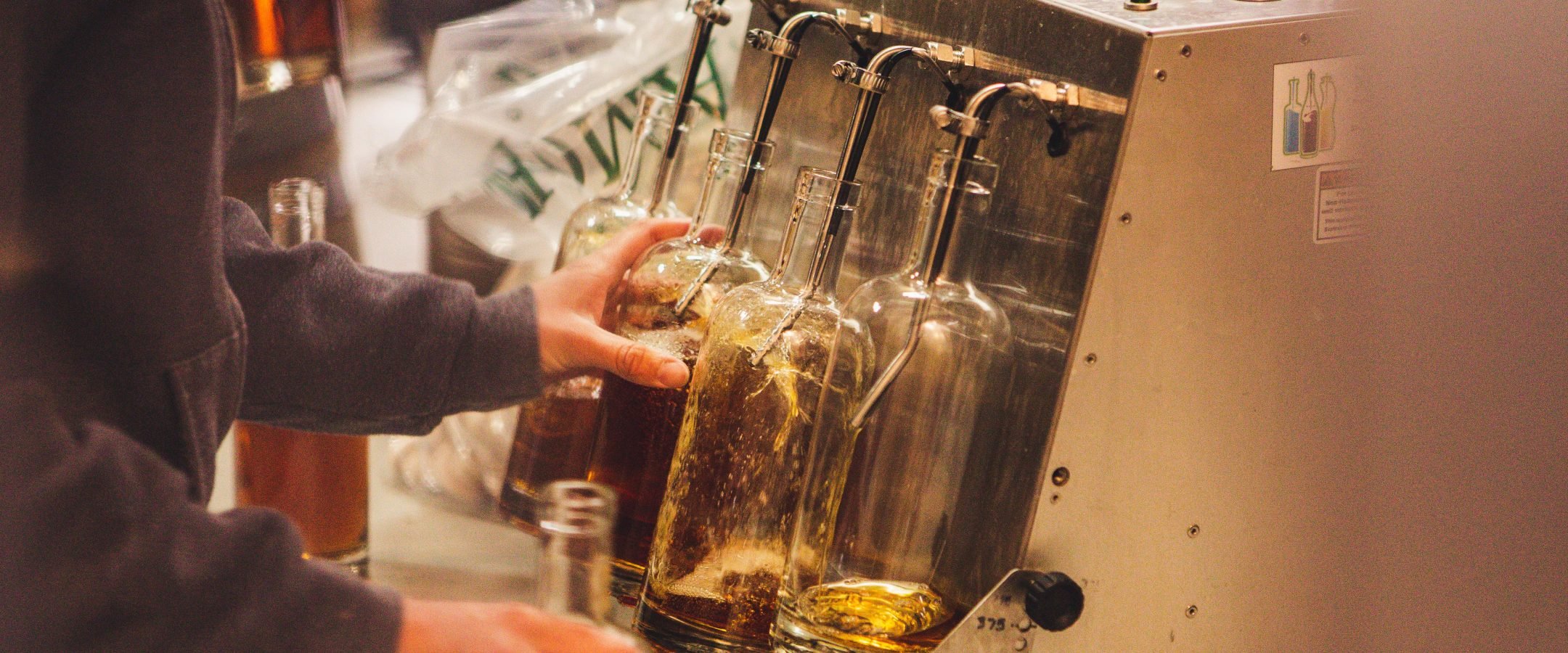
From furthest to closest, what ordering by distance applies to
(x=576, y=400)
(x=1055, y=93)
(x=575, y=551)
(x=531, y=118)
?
(x=531, y=118)
(x=576, y=400)
(x=1055, y=93)
(x=575, y=551)

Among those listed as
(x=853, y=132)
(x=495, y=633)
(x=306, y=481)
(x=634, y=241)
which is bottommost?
(x=306, y=481)

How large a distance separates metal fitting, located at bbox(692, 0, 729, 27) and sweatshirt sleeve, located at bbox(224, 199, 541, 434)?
23cm

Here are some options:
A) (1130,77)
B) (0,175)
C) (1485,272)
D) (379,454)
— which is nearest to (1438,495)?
(1485,272)

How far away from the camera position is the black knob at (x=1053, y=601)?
2.37 feet

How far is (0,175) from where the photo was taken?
496 millimetres

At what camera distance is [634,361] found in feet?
2.76

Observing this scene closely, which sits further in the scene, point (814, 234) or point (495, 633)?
point (814, 234)

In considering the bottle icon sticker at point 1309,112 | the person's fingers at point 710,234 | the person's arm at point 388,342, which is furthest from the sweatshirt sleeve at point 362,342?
the bottle icon sticker at point 1309,112

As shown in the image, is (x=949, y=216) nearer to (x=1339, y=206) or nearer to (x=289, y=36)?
(x=1339, y=206)

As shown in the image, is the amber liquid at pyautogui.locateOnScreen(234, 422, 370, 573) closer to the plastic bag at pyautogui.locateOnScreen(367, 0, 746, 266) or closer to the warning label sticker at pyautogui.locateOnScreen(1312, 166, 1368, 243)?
the plastic bag at pyautogui.locateOnScreen(367, 0, 746, 266)

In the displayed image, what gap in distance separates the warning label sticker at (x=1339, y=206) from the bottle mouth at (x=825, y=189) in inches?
10.1

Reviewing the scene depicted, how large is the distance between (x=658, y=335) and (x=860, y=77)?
22cm

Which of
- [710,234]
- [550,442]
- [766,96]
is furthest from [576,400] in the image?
[766,96]

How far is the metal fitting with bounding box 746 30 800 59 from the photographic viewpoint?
83 cm
